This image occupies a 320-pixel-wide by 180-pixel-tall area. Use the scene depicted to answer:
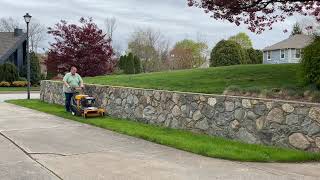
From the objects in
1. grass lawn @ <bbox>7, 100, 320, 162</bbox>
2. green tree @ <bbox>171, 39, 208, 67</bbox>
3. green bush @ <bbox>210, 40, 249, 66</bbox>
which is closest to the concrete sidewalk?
grass lawn @ <bbox>7, 100, 320, 162</bbox>

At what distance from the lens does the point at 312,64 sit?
32.8 feet

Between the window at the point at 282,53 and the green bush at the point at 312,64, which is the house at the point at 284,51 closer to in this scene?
the window at the point at 282,53

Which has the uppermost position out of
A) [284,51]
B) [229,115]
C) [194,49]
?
[194,49]

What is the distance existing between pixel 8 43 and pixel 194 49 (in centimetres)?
2587

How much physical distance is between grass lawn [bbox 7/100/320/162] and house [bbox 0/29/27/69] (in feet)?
123

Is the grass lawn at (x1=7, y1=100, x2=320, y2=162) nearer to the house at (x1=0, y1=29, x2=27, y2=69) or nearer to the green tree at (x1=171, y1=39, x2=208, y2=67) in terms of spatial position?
the house at (x1=0, y1=29, x2=27, y2=69)

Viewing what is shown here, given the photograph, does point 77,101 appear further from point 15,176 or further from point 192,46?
point 192,46

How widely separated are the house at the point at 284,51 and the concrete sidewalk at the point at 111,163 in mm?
48335

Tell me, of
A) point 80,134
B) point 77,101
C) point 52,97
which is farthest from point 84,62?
point 80,134

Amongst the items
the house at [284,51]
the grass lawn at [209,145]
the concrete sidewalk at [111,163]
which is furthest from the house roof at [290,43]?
the concrete sidewalk at [111,163]

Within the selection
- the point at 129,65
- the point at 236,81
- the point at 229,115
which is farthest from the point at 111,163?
the point at 129,65

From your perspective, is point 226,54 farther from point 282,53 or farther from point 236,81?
point 282,53

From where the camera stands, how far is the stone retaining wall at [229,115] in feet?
27.5

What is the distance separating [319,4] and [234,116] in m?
3.85
